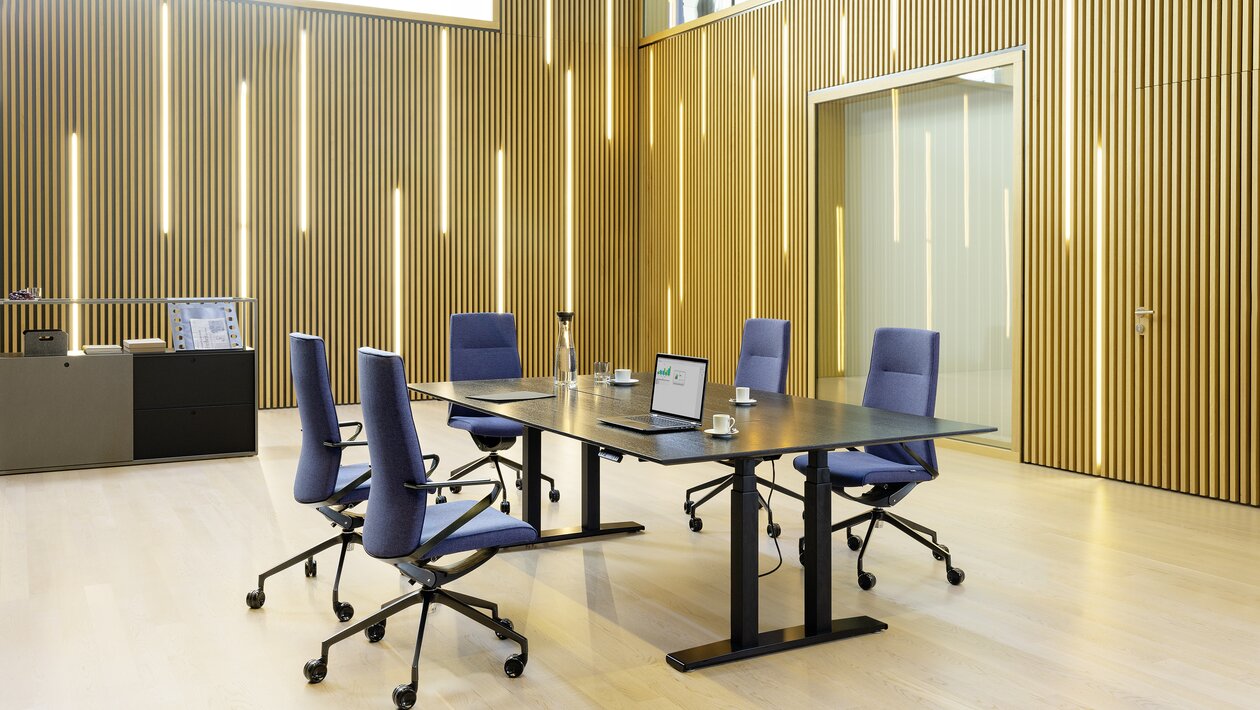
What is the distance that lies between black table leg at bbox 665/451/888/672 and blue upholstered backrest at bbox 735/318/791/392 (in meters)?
1.86

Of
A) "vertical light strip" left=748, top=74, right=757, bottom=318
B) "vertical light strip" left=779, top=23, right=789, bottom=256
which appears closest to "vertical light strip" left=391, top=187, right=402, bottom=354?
"vertical light strip" left=748, top=74, right=757, bottom=318

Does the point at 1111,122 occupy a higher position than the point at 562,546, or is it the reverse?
the point at 1111,122

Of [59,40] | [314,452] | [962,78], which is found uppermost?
[59,40]

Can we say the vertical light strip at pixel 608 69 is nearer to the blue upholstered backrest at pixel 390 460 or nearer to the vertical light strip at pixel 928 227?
the vertical light strip at pixel 928 227

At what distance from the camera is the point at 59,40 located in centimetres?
898

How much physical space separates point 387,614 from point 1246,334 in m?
4.85

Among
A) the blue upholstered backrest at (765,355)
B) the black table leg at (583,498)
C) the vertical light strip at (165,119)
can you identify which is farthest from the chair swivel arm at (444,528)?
the vertical light strip at (165,119)

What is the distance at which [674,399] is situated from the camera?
4133mm

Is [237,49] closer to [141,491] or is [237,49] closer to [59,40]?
[59,40]

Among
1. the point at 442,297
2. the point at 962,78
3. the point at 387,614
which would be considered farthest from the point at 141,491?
the point at 962,78

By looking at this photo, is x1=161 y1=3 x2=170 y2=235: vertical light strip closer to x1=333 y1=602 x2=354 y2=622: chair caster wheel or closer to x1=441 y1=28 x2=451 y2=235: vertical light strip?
x1=441 y1=28 x2=451 y2=235: vertical light strip

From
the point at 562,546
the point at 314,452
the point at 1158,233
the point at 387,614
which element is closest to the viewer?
the point at 387,614

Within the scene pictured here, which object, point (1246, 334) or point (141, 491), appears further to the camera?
point (141, 491)

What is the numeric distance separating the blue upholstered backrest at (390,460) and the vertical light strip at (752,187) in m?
6.62
